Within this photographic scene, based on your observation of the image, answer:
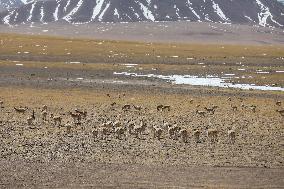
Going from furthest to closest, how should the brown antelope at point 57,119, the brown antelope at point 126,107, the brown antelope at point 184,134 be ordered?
the brown antelope at point 126,107
the brown antelope at point 57,119
the brown antelope at point 184,134

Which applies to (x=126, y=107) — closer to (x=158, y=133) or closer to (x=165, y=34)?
(x=158, y=133)

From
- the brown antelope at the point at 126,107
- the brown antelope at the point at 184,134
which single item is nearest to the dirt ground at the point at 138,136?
the brown antelope at the point at 184,134

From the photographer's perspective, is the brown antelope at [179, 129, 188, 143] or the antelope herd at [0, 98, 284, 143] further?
the antelope herd at [0, 98, 284, 143]

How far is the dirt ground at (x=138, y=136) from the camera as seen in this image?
17.9m

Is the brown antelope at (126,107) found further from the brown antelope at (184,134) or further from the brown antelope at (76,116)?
the brown antelope at (184,134)

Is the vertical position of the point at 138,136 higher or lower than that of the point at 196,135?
lower

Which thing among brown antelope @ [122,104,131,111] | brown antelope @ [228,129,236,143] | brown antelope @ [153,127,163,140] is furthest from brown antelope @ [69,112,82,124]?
brown antelope @ [228,129,236,143]

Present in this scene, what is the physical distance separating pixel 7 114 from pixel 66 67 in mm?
31878

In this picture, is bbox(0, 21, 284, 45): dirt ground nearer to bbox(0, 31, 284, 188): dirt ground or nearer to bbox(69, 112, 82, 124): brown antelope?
bbox(0, 31, 284, 188): dirt ground

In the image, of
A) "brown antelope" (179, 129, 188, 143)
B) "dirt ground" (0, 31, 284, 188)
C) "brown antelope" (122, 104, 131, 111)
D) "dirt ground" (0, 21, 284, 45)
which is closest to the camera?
"dirt ground" (0, 31, 284, 188)

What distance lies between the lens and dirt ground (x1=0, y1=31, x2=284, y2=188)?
17.9 meters

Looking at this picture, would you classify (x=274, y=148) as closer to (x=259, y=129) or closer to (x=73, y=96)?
(x=259, y=129)

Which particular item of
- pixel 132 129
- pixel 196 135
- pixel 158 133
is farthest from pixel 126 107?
pixel 196 135

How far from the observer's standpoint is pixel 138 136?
80.3ft
